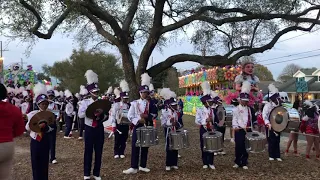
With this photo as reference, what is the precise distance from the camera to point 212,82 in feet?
76.0

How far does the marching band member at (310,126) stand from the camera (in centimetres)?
1003

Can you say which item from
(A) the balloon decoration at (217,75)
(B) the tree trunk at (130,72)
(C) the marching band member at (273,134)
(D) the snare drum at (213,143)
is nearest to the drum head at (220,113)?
(C) the marching band member at (273,134)

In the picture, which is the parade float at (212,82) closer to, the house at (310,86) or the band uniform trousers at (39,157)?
the band uniform trousers at (39,157)

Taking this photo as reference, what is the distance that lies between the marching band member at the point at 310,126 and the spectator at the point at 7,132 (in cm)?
→ 777

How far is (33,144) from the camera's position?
646 cm

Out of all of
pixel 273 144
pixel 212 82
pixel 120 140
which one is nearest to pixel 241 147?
pixel 273 144

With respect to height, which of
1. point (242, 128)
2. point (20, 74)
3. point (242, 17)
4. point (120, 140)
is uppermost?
point (242, 17)

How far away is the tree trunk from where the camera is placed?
13676 millimetres

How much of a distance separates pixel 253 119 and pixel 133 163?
298 centimetres

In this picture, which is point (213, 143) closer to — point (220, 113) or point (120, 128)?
point (220, 113)

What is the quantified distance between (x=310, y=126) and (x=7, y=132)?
26.6 ft

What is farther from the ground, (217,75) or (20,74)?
(20,74)

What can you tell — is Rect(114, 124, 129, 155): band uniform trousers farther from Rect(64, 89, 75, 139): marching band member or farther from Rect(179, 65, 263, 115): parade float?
Rect(179, 65, 263, 115): parade float

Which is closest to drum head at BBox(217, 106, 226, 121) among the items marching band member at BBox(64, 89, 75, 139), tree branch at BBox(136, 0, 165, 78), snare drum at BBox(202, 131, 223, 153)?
snare drum at BBox(202, 131, 223, 153)
